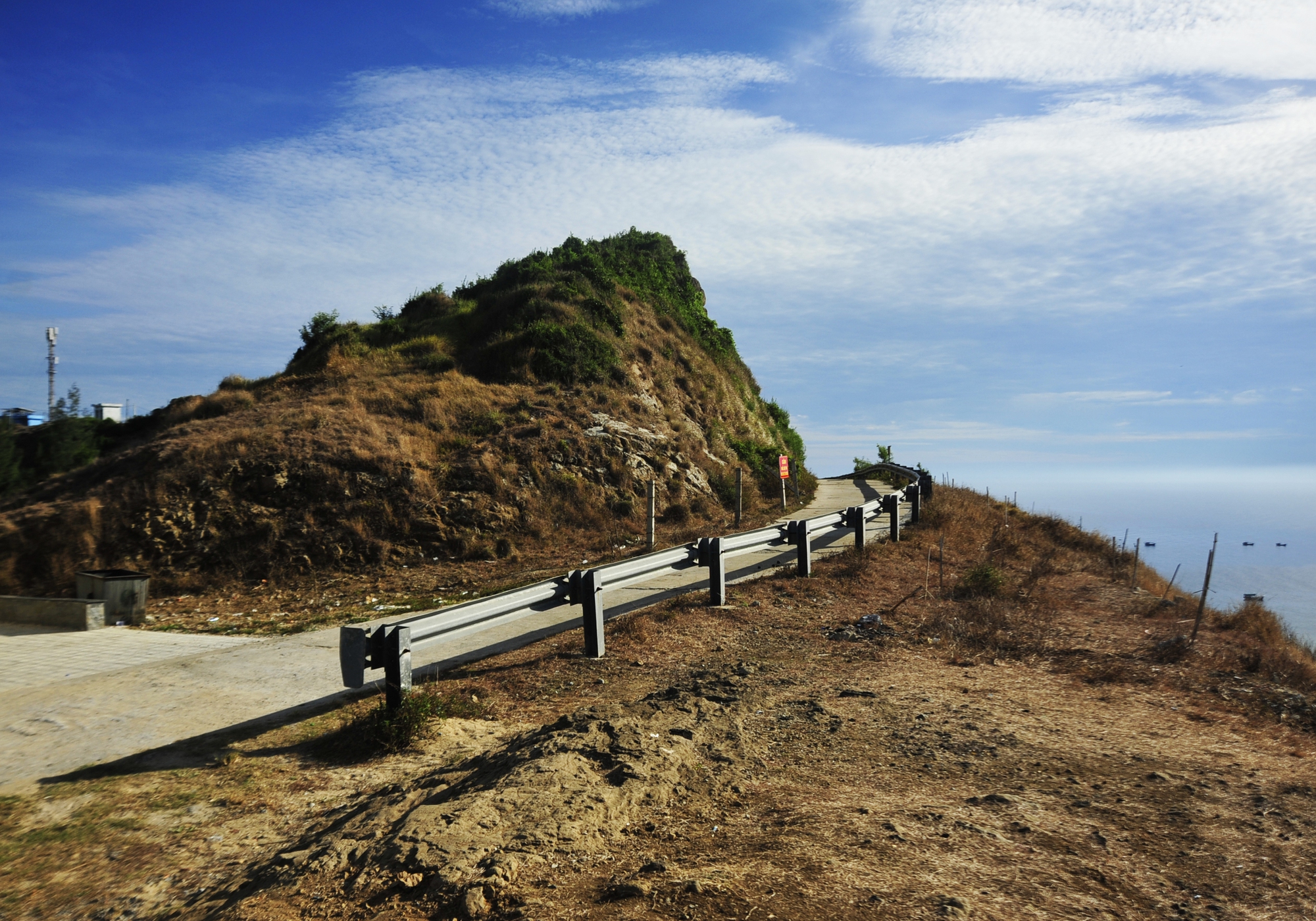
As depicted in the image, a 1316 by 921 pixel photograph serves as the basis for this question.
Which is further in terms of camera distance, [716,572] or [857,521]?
[857,521]

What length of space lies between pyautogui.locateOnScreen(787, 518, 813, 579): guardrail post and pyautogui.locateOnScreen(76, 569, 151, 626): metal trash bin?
32.4ft

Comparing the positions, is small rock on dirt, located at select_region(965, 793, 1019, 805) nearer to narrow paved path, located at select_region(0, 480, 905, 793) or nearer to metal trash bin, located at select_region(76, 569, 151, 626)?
narrow paved path, located at select_region(0, 480, 905, 793)

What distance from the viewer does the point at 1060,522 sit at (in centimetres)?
2100

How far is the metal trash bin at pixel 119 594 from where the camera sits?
37.0ft

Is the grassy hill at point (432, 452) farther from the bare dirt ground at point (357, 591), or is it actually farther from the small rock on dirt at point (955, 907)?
the small rock on dirt at point (955, 907)

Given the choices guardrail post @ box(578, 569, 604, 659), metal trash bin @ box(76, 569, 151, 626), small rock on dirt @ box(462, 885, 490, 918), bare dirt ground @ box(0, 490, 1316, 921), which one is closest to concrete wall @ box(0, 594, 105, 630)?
metal trash bin @ box(76, 569, 151, 626)

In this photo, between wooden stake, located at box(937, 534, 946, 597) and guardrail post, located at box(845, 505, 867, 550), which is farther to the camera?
guardrail post, located at box(845, 505, 867, 550)

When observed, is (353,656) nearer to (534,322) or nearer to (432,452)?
(432,452)

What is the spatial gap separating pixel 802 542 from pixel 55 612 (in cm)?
1094

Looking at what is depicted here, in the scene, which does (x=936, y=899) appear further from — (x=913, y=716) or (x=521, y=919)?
(x=913, y=716)

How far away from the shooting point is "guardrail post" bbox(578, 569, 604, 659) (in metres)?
7.91

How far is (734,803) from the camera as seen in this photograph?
4.34m

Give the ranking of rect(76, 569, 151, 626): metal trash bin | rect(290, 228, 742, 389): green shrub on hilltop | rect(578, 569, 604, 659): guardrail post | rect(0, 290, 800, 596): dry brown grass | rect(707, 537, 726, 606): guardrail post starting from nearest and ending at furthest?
rect(578, 569, 604, 659): guardrail post → rect(707, 537, 726, 606): guardrail post → rect(76, 569, 151, 626): metal trash bin → rect(0, 290, 800, 596): dry brown grass → rect(290, 228, 742, 389): green shrub on hilltop

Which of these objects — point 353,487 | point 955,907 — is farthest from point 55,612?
point 955,907
